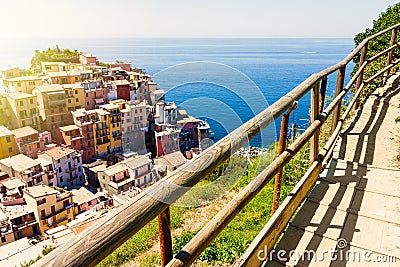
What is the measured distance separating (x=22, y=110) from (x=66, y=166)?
7.78 m

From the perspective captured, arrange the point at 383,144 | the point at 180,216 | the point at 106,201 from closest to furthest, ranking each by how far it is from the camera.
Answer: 1. the point at 383,144
2. the point at 180,216
3. the point at 106,201

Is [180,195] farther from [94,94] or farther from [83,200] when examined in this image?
[94,94]

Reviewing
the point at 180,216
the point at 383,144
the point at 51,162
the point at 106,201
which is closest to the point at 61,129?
the point at 51,162

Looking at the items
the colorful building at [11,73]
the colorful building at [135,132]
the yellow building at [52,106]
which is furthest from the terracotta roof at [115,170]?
the colorful building at [135,132]

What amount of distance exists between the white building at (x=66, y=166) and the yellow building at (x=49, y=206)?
11.0ft

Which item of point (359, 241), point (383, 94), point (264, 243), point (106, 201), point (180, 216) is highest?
point (383, 94)

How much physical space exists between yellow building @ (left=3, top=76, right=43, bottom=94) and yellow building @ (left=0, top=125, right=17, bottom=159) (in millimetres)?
6695

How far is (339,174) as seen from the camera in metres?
2.72

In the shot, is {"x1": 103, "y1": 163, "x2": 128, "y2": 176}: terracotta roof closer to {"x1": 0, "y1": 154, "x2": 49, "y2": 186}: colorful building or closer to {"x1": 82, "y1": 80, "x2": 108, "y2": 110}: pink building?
{"x1": 0, "y1": 154, "x2": 49, "y2": 186}: colorful building

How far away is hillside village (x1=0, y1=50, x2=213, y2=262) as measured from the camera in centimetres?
1602

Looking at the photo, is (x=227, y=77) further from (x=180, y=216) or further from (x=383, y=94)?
(x=383, y=94)

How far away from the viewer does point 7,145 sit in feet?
72.2

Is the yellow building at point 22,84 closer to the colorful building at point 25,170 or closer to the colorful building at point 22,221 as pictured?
the colorful building at point 25,170

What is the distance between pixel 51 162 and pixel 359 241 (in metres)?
21.2
